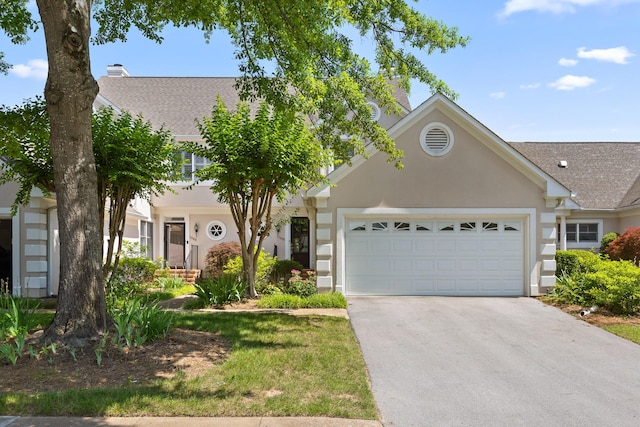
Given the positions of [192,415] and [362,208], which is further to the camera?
[362,208]

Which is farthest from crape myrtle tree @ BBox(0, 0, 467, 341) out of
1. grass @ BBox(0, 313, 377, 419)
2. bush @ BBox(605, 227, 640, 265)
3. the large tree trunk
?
bush @ BBox(605, 227, 640, 265)

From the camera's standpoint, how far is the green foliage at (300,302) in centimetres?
1277

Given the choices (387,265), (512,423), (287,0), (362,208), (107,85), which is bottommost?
(512,423)

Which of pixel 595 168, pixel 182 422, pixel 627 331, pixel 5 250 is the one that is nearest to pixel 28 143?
pixel 5 250

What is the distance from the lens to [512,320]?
37.0 feet

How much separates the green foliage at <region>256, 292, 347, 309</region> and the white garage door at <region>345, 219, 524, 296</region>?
1.88 m

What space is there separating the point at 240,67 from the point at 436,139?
639 cm

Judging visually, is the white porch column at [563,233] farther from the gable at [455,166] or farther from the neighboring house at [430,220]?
the gable at [455,166]

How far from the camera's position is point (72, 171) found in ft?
24.6

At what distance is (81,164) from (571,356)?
8.28 metres

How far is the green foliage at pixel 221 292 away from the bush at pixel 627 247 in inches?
540

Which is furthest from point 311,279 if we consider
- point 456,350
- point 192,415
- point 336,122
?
point 192,415

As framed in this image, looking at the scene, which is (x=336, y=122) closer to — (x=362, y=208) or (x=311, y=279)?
(x=362, y=208)

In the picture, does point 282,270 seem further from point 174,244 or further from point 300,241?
point 174,244
